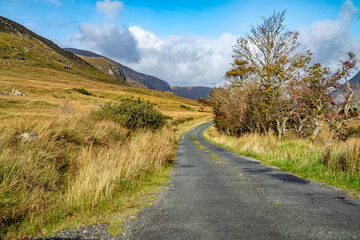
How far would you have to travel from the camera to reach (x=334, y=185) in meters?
6.11

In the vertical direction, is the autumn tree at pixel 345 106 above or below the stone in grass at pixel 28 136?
above

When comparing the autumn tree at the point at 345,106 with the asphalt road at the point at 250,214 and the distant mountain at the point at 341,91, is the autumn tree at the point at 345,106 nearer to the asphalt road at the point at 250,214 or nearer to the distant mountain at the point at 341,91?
the distant mountain at the point at 341,91

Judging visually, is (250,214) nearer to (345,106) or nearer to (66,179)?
(66,179)

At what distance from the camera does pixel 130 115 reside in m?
17.4

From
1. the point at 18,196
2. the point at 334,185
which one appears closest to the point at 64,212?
the point at 18,196

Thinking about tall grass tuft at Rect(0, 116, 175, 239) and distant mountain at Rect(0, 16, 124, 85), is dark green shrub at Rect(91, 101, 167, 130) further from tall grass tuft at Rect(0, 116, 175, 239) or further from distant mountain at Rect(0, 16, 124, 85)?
distant mountain at Rect(0, 16, 124, 85)

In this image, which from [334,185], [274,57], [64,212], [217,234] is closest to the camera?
[217,234]

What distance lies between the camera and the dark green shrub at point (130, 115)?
15.5 metres

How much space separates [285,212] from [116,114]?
14.0 m

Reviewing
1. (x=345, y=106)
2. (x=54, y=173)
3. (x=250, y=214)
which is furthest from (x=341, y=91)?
(x=54, y=173)

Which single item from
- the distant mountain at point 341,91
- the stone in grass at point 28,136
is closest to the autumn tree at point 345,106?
Result: the distant mountain at point 341,91

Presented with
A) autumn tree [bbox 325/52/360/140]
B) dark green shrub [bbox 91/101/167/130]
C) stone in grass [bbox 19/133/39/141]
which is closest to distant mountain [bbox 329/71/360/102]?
autumn tree [bbox 325/52/360/140]

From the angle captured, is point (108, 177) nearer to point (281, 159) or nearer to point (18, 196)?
point (18, 196)

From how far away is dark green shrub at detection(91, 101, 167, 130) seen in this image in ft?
50.9
